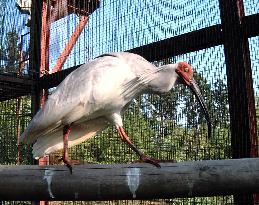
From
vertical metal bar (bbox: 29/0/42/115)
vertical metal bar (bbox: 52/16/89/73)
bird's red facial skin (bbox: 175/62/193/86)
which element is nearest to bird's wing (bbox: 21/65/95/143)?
bird's red facial skin (bbox: 175/62/193/86)

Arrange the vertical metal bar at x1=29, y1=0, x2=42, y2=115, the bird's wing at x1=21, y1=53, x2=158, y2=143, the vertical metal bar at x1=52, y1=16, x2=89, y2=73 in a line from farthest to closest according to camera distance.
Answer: the vertical metal bar at x1=29, y1=0, x2=42, y2=115 → the vertical metal bar at x1=52, y1=16, x2=89, y2=73 → the bird's wing at x1=21, y1=53, x2=158, y2=143

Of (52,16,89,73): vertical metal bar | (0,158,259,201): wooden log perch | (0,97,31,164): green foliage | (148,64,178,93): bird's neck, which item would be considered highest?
(52,16,89,73): vertical metal bar

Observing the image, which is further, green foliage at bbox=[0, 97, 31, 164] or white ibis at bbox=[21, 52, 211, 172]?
green foliage at bbox=[0, 97, 31, 164]

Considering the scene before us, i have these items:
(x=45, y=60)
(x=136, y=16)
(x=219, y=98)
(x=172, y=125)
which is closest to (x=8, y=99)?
(x=45, y=60)

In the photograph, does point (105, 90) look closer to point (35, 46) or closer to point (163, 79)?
point (163, 79)

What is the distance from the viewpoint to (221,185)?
142 cm

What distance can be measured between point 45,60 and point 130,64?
1628mm

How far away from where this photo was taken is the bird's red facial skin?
2.03 meters

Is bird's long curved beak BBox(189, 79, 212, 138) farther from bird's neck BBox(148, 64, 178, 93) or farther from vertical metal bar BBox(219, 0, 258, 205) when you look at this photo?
vertical metal bar BBox(219, 0, 258, 205)

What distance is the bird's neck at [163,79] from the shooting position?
2.01 m

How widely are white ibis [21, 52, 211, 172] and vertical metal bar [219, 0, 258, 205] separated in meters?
0.21

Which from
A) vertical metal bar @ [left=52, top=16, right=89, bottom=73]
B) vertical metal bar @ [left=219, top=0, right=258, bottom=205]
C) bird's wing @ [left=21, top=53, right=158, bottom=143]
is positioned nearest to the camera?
bird's wing @ [left=21, top=53, right=158, bottom=143]

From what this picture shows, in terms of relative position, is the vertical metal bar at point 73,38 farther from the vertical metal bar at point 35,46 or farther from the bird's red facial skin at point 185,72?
the bird's red facial skin at point 185,72

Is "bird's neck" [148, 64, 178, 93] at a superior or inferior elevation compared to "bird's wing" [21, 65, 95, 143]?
superior
